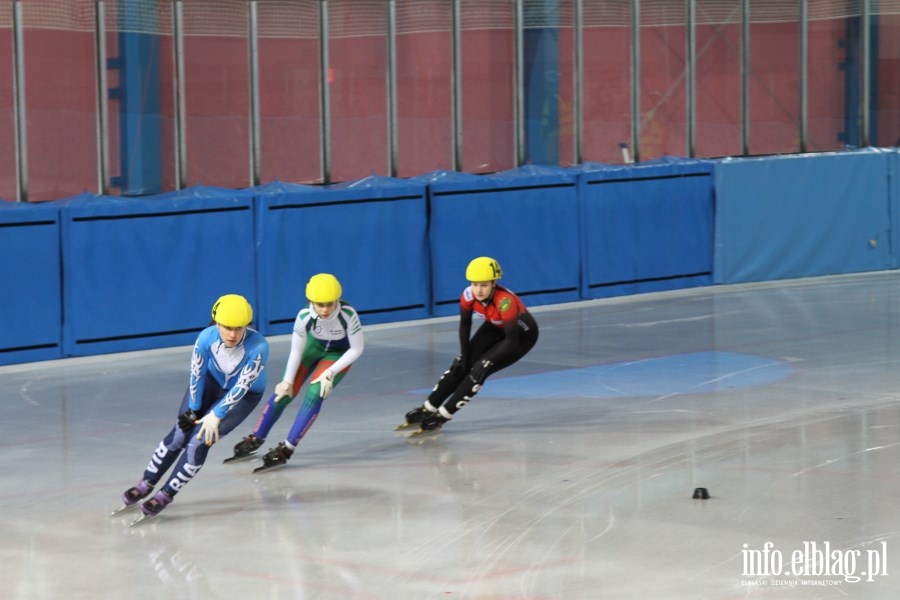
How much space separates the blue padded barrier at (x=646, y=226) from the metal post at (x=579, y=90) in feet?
1.96

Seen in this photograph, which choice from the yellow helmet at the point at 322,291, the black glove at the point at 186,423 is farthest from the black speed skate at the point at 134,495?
the yellow helmet at the point at 322,291

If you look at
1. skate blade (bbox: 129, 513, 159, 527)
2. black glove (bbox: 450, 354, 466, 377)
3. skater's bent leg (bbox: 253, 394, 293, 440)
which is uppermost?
black glove (bbox: 450, 354, 466, 377)

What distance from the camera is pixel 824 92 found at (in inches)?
923

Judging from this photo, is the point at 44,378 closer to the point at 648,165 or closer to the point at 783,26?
the point at 648,165

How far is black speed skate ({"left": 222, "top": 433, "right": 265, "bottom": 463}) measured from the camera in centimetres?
1120

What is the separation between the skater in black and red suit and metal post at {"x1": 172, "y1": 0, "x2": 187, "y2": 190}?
6.81 metres

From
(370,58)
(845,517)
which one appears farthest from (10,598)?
(370,58)

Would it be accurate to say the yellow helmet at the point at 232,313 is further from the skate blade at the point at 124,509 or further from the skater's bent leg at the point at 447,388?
the skater's bent leg at the point at 447,388

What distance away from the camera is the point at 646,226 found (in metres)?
20.7

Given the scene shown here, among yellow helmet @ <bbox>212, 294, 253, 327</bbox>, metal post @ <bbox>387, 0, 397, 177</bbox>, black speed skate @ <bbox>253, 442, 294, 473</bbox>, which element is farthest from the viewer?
metal post @ <bbox>387, 0, 397, 177</bbox>

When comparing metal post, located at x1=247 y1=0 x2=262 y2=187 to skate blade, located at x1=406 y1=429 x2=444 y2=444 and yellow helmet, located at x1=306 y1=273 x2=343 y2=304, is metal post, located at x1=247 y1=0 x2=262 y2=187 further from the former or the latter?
yellow helmet, located at x1=306 y1=273 x2=343 y2=304

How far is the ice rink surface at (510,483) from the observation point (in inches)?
319

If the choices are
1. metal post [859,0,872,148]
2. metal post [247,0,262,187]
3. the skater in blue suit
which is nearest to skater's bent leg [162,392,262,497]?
the skater in blue suit

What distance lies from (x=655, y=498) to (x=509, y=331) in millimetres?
2572
